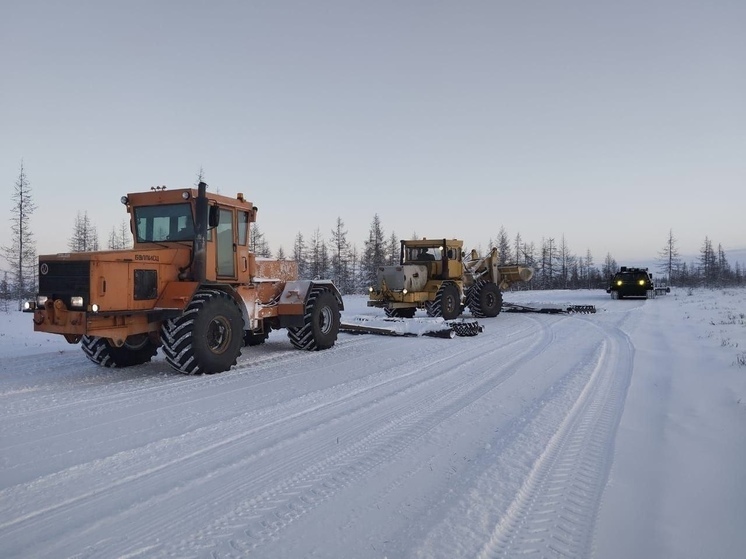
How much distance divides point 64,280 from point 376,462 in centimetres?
552

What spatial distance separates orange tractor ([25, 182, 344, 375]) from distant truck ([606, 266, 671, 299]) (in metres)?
26.1

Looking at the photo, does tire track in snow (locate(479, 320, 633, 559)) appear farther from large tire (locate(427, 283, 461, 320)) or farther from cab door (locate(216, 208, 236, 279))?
large tire (locate(427, 283, 461, 320))

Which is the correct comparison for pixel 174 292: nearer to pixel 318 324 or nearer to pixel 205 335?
pixel 205 335

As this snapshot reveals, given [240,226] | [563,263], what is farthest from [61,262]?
[563,263]

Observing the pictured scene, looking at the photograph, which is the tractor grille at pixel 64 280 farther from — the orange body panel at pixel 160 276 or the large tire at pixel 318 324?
the large tire at pixel 318 324

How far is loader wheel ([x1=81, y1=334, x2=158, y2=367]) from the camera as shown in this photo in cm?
815

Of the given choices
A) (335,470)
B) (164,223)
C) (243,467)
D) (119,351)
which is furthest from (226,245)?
(335,470)

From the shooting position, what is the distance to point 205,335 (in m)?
7.79

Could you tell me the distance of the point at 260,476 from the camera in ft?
12.9

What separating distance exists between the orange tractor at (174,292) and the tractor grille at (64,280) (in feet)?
0.05

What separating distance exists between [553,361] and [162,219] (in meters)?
7.21

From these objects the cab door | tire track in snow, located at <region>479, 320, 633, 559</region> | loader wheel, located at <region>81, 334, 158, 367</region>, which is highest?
the cab door

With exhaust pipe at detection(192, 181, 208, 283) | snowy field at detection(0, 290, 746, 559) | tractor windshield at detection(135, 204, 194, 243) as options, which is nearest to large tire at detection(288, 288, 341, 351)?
snowy field at detection(0, 290, 746, 559)

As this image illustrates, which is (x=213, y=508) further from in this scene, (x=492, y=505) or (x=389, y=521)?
(x=492, y=505)
